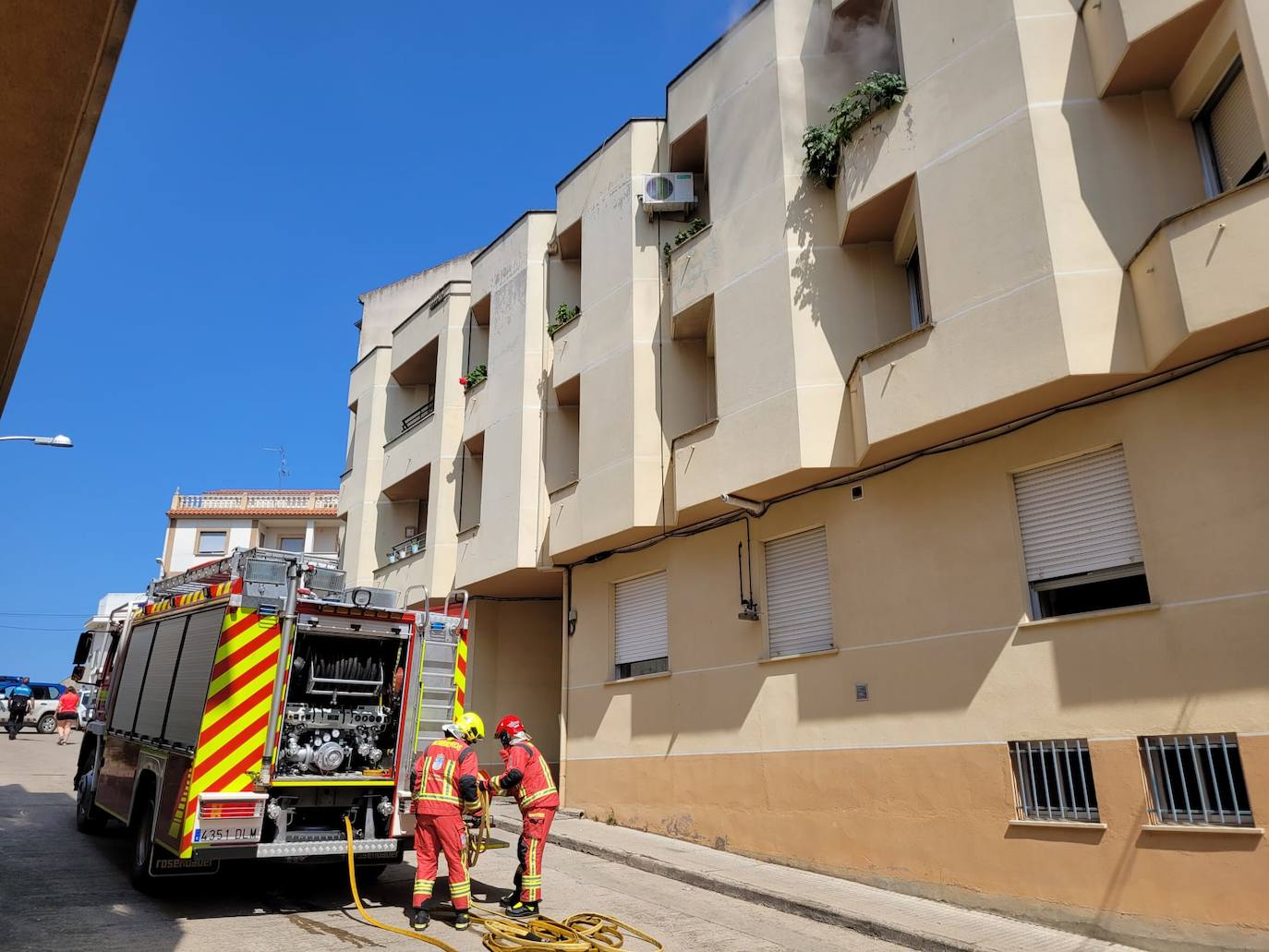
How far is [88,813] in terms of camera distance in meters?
11.0

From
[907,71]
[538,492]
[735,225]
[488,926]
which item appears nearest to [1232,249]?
[907,71]

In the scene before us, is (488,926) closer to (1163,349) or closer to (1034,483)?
(1034,483)

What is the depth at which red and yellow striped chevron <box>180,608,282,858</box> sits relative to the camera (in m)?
7.44

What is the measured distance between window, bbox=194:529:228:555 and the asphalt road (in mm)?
37158

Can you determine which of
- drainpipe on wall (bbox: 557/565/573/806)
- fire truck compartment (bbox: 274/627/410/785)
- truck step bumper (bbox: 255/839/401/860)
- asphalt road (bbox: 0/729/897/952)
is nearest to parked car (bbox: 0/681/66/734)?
asphalt road (bbox: 0/729/897/952)

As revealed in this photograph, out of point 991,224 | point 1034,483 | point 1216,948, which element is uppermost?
point 991,224

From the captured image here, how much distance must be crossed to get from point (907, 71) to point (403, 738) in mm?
9023

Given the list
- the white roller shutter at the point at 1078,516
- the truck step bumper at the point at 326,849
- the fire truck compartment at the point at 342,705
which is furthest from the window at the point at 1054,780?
the fire truck compartment at the point at 342,705

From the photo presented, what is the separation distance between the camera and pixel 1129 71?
332 inches

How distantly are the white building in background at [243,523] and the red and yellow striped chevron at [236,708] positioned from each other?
3855cm

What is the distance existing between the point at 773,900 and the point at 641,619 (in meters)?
5.43

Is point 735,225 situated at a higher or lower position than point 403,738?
higher

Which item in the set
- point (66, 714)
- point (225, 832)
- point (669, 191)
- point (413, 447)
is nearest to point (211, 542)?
point (66, 714)

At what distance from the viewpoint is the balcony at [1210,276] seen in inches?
273
